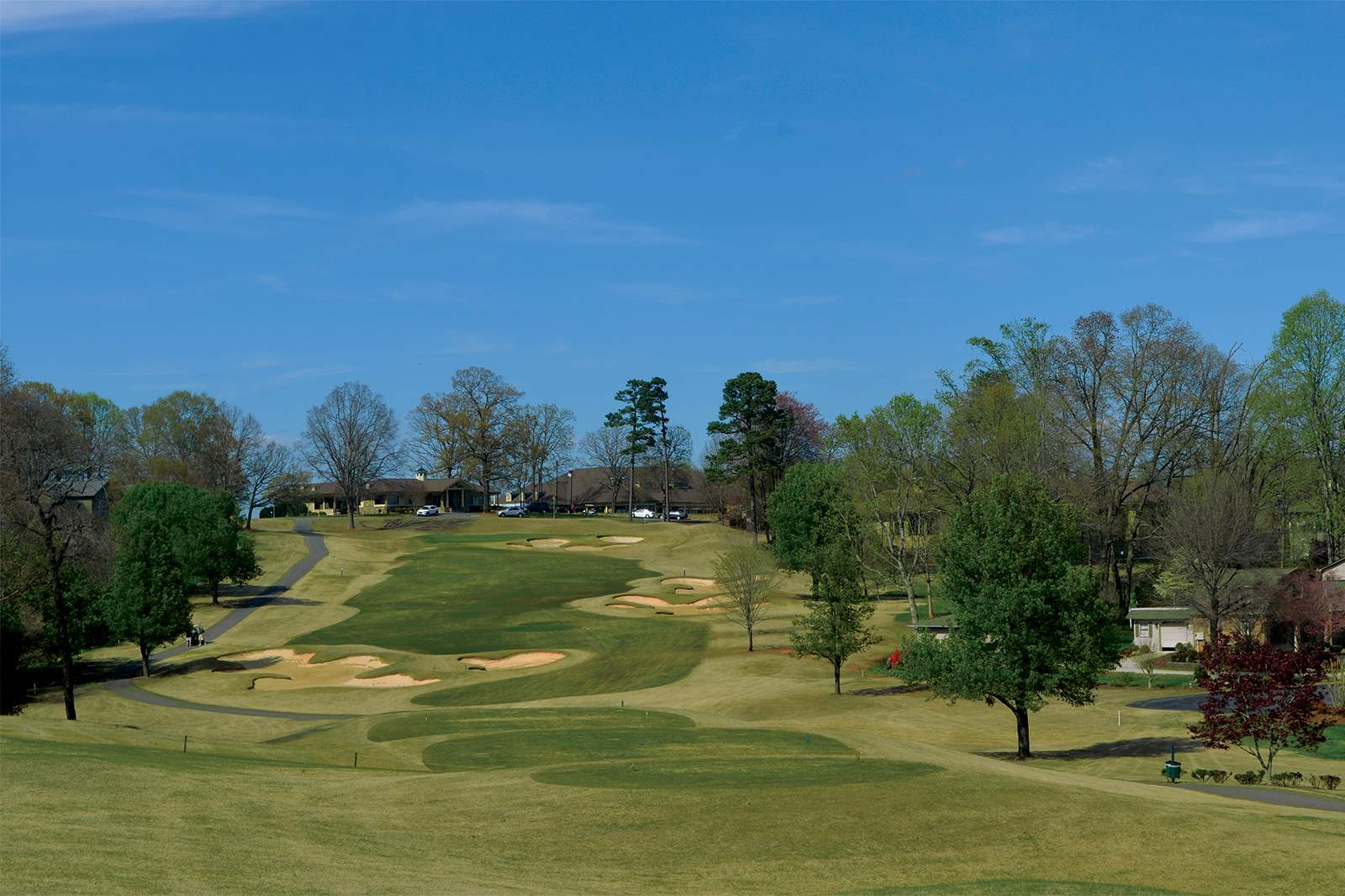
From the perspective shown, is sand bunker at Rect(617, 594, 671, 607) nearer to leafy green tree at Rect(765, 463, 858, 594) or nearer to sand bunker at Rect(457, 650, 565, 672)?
leafy green tree at Rect(765, 463, 858, 594)

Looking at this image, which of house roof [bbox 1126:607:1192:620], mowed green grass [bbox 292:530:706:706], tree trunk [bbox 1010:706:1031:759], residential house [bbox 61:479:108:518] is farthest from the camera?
residential house [bbox 61:479:108:518]

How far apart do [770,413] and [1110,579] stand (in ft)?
148

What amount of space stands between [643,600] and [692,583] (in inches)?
328

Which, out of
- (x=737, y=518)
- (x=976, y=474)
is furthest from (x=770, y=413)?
(x=976, y=474)

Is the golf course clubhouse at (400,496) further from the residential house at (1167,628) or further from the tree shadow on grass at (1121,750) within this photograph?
the tree shadow on grass at (1121,750)

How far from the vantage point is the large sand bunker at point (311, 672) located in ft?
201

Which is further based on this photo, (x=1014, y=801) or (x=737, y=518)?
(x=737, y=518)

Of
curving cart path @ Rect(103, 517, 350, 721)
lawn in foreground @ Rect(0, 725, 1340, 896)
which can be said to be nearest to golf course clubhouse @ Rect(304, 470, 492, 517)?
curving cart path @ Rect(103, 517, 350, 721)

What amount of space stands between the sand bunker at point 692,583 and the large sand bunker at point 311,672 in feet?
98.1

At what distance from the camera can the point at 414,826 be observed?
2308cm

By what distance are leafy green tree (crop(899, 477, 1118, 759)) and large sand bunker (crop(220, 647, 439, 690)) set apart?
3291 centimetres

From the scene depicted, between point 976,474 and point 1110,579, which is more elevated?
point 976,474

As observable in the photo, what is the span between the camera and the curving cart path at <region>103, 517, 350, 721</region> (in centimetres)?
5322

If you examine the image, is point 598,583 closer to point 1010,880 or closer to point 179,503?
point 179,503
